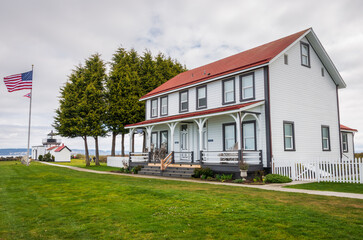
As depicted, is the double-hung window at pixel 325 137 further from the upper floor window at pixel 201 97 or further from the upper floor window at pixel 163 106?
the upper floor window at pixel 163 106

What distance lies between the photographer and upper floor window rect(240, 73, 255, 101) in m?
18.0

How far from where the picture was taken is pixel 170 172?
19.5 metres

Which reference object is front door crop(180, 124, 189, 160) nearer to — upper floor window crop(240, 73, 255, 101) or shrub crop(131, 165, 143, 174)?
shrub crop(131, 165, 143, 174)

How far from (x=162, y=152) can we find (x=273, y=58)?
35.1 feet

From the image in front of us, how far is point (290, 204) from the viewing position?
8125mm

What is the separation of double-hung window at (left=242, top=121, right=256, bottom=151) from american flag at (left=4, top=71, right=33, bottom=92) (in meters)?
20.6

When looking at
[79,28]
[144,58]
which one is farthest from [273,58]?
[144,58]

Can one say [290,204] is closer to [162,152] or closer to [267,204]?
[267,204]

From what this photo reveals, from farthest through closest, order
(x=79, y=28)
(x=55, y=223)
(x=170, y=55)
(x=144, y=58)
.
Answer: (x=170, y=55), (x=144, y=58), (x=79, y=28), (x=55, y=223)

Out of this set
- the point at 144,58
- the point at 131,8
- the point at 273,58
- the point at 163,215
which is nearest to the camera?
the point at 163,215

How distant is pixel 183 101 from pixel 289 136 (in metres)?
9.02

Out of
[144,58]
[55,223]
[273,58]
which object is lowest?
[55,223]

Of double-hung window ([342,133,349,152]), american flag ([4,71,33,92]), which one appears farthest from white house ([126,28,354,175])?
american flag ([4,71,33,92])

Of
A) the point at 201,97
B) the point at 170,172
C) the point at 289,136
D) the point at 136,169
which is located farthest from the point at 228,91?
the point at 136,169
